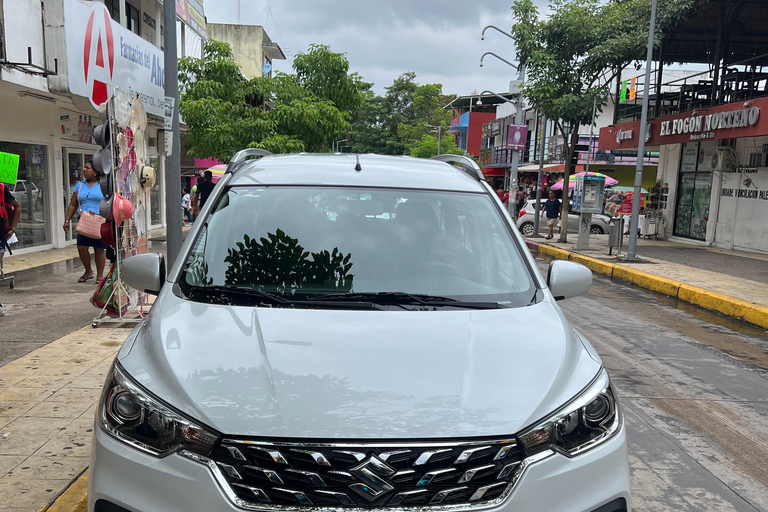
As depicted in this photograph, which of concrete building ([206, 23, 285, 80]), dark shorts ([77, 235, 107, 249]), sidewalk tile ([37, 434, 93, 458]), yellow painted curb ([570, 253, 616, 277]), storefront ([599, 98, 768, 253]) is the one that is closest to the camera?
sidewalk tile ([37, 434, 93, 458])

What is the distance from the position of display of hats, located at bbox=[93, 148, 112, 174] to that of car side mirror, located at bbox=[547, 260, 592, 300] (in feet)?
17.3

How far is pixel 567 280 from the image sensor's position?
326 centimetres

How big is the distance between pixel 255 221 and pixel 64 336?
14.4 feet

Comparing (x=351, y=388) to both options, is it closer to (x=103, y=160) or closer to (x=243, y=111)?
(x=103, y=160)

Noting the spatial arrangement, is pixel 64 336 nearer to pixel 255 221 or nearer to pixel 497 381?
pixel 255 221

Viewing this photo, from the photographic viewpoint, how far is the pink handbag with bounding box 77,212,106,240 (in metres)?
8.92

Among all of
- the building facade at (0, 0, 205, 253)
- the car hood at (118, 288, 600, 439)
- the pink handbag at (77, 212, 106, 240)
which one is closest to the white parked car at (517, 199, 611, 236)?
the building facade at (0, 0, 205, 253)

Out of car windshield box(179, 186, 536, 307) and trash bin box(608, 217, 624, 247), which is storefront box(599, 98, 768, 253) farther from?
car windshield box(179, 186, 536, 307)

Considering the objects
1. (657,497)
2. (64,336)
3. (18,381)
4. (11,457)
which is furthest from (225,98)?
(657,497)

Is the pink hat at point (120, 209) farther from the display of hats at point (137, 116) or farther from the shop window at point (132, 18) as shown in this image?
the shop window at point (132, 18)

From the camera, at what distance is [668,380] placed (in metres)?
6.04

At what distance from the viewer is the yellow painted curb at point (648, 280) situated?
11773 millimetres

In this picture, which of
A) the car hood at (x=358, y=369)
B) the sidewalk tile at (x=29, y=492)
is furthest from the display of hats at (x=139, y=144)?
the car hood at (x=358, y=369)

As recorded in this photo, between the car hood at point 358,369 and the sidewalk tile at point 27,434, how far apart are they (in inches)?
69.1
